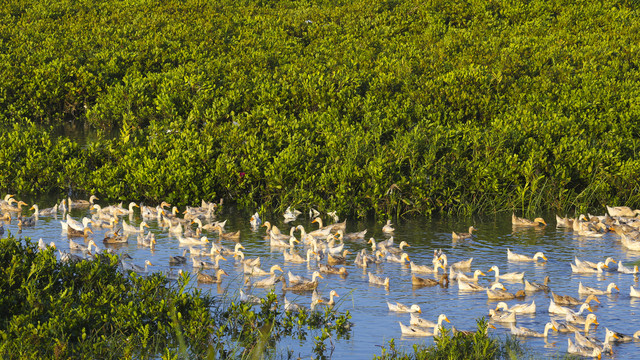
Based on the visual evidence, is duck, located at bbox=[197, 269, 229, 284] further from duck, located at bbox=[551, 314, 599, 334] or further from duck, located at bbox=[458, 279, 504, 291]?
duck, located at bbox=[551, 314, 599, 334]

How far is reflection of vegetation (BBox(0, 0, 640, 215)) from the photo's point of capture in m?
21.0

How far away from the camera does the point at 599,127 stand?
23.5m

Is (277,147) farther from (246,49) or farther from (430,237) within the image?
(246,49)

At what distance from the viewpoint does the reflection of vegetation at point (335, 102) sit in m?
21.0

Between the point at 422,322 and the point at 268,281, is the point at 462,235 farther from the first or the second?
the point at 422,322


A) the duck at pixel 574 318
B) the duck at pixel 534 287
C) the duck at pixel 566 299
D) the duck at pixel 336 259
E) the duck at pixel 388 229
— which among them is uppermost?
the duck at pixel 388 229

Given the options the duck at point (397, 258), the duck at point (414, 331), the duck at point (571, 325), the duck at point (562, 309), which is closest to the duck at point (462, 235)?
the duck at point (397, 258)

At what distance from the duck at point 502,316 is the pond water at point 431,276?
0.11 metres

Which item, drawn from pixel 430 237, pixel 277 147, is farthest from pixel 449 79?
pixel 430 237

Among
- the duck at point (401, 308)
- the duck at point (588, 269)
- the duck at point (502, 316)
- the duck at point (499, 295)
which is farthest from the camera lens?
the duck at point (588, 269)

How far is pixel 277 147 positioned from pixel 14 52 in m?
14.9

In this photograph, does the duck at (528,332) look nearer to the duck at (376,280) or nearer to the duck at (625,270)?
the duck at (376,280)

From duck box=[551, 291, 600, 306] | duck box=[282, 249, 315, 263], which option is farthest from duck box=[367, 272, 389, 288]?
duck box=[551, 291, 600, 306]

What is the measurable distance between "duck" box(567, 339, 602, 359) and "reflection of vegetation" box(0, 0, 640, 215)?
29.8 feet
